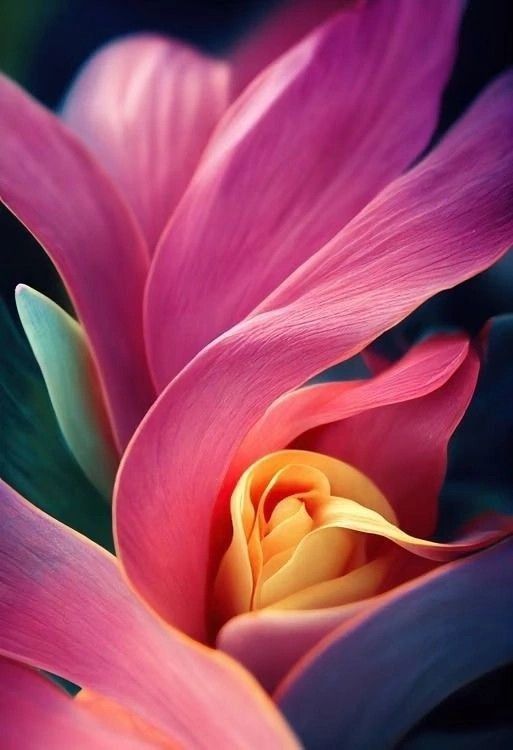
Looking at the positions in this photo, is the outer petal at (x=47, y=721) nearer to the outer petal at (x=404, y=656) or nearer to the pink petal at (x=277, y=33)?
the outer petal at (x=404, y=656)

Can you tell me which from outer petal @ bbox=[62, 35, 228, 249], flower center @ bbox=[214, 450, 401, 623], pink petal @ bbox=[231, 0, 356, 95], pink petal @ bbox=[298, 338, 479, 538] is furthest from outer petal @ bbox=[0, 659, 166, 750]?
pink petal @ bbox=[231, 0, 356, 95]

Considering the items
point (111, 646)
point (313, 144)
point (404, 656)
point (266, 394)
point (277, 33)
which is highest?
point (277, 33)

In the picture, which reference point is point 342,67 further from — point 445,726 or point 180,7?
point 445,726

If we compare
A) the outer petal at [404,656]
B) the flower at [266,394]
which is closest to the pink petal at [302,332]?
the flower at [266,394]

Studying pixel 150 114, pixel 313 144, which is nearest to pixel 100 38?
pixel 150 114

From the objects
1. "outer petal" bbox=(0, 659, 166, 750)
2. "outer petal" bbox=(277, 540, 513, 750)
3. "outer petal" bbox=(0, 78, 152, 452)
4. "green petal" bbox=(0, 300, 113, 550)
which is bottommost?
"outer petal" bbox=(277, 540, 513, 750)

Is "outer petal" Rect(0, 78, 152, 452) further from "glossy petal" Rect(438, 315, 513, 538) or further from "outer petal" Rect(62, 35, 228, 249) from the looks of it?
"glossy petal" Rect(438, 315, 513, 538)

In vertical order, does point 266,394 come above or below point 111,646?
above

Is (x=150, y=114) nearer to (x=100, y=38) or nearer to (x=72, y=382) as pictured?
(x=100, y=38)
